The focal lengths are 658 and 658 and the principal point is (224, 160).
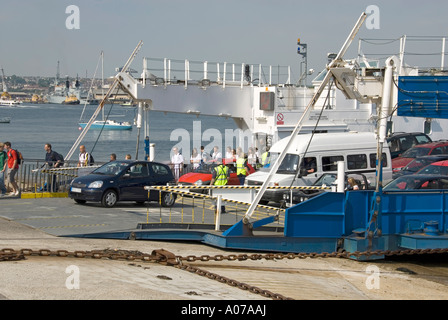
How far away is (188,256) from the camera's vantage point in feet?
40.0

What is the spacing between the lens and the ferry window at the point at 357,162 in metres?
21.5

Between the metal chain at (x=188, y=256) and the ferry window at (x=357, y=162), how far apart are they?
7.10 m

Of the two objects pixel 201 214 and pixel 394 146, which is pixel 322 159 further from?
pixel 394 146

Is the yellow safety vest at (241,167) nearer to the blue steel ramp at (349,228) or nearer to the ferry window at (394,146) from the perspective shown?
the ferry window at (394,146)

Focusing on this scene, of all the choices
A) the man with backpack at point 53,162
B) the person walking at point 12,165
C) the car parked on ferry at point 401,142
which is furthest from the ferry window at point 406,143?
the person walking at point 12,165

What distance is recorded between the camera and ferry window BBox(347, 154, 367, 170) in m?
21.5

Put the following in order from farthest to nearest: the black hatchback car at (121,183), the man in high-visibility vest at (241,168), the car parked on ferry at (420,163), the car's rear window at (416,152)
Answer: the car's rear window at (416,152) → the man in high-visibility vest at (241,168) → the car parked on ferry at (420,163) → the black hatchback car at (121,183)

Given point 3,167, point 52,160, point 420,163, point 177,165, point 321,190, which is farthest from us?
point 177,165

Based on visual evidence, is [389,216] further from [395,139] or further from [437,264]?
[395,139]

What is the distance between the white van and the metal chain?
226 inches

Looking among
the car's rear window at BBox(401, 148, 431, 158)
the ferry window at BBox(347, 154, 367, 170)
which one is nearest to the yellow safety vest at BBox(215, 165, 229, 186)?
the ferry window at BBox(347, 154, 367, 170)

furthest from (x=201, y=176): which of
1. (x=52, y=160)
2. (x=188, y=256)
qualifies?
(x=188, y=256)

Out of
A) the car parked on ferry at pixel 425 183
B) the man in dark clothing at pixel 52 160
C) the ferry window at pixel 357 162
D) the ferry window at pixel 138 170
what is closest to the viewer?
the car parked on ferry at pixel 425 183

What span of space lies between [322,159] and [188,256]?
9.78 m
